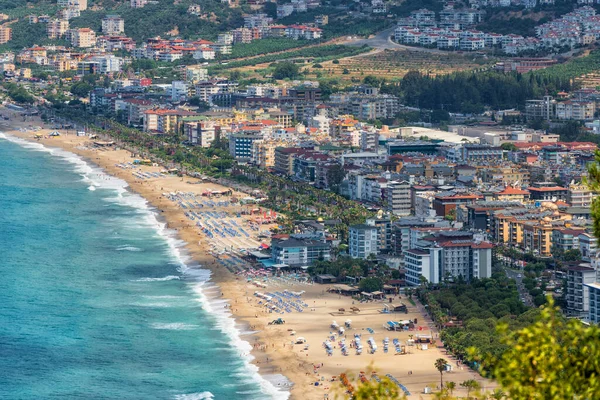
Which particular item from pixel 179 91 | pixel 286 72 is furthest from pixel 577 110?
pixel 179 91

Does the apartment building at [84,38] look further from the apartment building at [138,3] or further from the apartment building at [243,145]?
the apartment building at [243,145]

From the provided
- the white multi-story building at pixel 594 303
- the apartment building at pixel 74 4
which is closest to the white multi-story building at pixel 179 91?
the apartment building at pixel 74 4

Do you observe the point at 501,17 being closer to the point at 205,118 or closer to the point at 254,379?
the point at 205,118

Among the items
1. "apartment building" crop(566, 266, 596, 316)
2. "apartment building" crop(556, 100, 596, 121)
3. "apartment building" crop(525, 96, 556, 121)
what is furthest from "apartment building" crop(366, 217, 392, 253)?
"apartment building" crop(525, 96, 556, 121)

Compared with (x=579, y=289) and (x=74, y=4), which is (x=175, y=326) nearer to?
(x=579, y=289)

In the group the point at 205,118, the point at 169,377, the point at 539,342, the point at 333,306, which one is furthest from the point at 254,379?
the point at 205,118

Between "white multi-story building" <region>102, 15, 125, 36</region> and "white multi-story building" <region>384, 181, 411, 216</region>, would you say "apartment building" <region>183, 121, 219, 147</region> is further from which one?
"white multi-story building" <region>102, 15, 125, 36</region>
